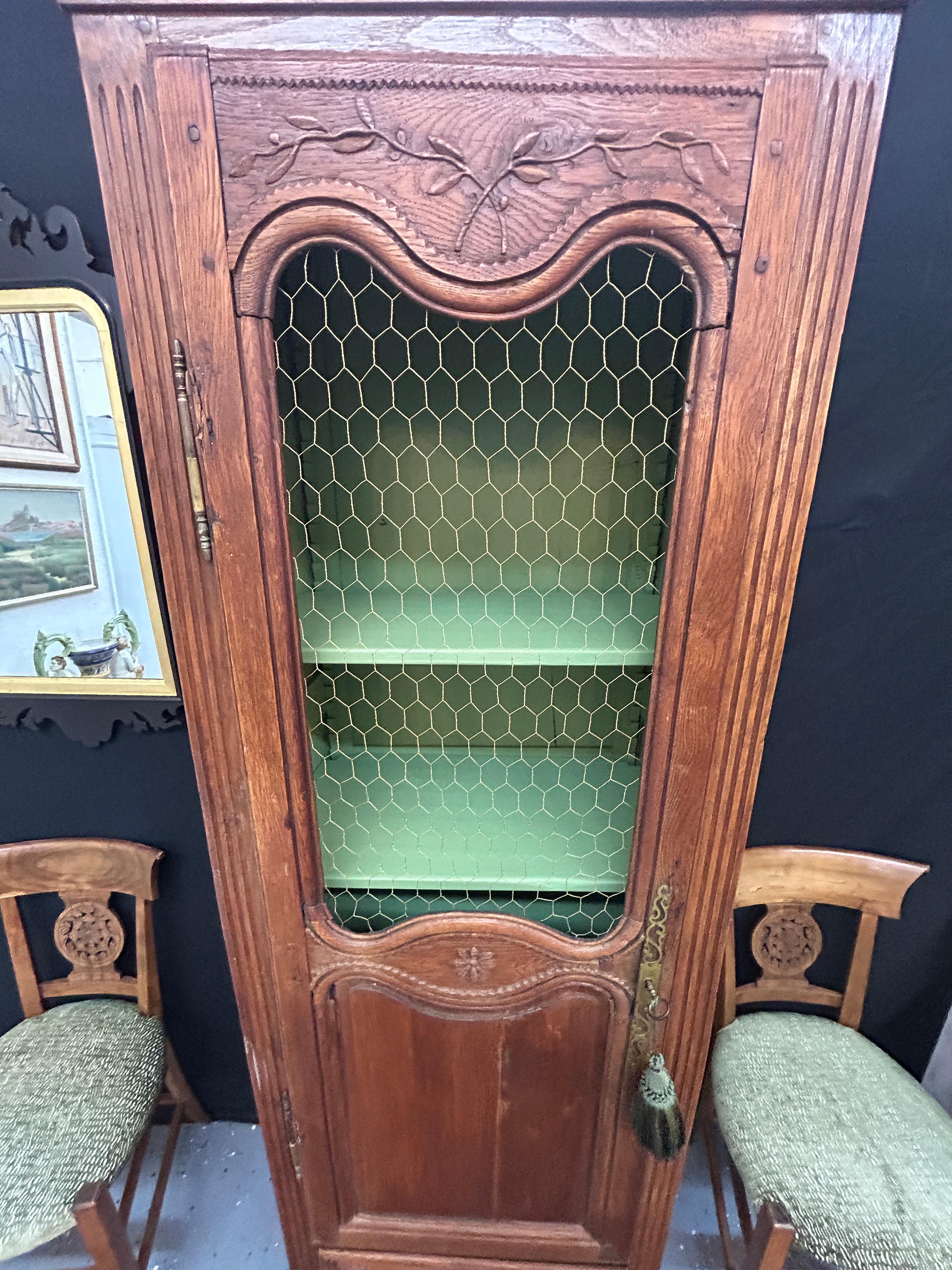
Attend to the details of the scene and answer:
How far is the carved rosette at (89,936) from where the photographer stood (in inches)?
50.1

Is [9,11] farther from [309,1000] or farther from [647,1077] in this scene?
[647,1077]

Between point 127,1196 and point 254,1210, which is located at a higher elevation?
point 127,1196

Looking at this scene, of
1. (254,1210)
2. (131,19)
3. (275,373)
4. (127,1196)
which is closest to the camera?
(131,19)

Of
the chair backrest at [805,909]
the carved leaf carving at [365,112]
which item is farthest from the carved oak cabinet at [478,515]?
the chair backrest at [805,909]

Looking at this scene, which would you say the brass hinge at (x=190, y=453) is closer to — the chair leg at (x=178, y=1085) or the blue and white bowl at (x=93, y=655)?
the blue and white bowl at (x=93, y=655)

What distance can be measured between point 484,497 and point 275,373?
14.4 inches

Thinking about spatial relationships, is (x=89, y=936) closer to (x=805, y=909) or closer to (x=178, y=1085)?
(x=178, y=1085)

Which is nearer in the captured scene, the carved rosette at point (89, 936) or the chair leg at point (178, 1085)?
the carved rosette at point (89, 936)

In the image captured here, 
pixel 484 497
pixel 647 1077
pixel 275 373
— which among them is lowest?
pixel 647 1077

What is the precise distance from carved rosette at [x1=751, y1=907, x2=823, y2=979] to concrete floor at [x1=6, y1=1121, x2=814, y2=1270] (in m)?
0.56

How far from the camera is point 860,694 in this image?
114 centimetres

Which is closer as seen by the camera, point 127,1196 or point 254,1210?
point 127,1196

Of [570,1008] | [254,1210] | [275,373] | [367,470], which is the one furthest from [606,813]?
[254,1210]

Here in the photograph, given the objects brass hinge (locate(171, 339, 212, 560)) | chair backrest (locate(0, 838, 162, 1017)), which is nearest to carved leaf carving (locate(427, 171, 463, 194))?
brass hinge (locate(171, 339, 212, 560))
